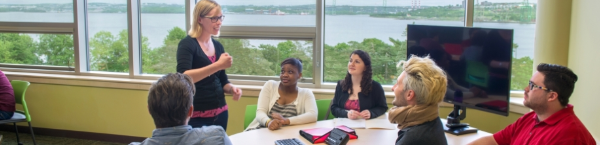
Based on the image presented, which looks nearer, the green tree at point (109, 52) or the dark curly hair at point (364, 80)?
the dark curly hair at point (364, 80)

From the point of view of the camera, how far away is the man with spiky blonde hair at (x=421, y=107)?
205cm

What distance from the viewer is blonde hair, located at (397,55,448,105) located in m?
2.07

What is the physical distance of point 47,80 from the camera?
208 inches

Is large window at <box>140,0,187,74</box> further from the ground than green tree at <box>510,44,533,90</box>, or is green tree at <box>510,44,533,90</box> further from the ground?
large window at <box>140,0,187,74</box>

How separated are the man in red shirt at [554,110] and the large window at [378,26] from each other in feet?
6.47

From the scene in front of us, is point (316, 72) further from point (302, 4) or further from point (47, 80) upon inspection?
point (47, 80)

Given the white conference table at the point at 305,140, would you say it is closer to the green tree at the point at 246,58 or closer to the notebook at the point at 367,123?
the notebook at the point at 367,123

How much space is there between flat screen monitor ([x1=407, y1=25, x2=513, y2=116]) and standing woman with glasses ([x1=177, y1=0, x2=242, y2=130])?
1.43 metres

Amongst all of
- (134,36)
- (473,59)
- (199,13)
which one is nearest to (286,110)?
(199,13)

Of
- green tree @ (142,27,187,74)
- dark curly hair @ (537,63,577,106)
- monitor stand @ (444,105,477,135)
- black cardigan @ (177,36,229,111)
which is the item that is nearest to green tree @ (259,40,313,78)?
green tree @ (142,27,187,74)

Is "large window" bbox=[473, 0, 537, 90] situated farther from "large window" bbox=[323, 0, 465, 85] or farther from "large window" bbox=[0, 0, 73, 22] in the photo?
"large window" bbox=[0, 0, 73, 22]

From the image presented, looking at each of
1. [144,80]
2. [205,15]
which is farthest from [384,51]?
[144,80]

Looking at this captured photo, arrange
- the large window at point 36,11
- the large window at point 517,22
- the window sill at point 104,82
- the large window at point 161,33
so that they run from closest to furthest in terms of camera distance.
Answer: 1. the large window at point 517,22
2. the window sill at point 104,82
3. the large window at point 161,33
4. the large window at point 36,11

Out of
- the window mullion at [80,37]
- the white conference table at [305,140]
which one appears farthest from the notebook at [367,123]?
the window mullion at [80,37]
